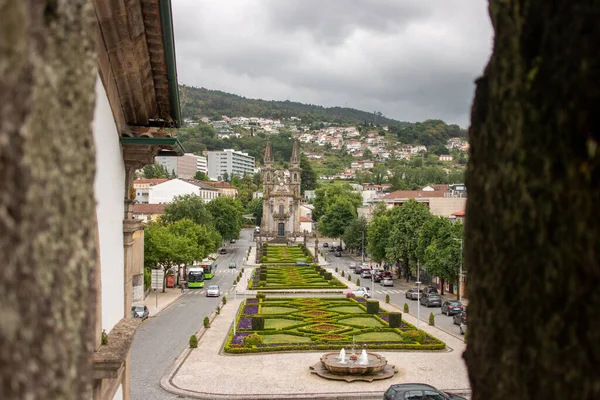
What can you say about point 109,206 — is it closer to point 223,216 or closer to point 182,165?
point 223,216

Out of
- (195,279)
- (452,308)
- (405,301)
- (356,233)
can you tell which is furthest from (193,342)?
(356,233)

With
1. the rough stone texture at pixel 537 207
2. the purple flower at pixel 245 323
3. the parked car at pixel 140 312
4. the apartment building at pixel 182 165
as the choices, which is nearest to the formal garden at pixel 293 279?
the purple flower at pixel 245 323

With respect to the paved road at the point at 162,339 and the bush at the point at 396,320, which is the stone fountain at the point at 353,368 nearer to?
the paved road at the point at 162,339

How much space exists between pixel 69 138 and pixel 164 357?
23050 mm

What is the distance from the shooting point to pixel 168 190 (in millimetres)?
100438

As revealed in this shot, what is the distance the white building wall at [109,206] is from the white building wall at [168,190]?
92056mm

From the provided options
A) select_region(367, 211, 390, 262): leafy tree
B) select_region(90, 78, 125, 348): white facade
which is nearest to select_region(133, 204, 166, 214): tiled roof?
select_region(367, 211, 390, 262): leafy tree

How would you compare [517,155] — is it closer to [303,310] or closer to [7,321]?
[7,321]

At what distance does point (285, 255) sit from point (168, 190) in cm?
3340

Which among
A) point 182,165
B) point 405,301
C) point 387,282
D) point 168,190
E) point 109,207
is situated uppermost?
point 182,165

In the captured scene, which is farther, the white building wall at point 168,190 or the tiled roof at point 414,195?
the white building wall at point 168,190

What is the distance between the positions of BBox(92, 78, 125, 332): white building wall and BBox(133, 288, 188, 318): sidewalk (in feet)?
87.5

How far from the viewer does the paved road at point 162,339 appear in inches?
785

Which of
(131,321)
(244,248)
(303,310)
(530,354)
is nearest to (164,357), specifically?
(303,310)
